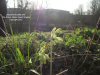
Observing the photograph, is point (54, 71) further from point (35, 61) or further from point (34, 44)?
point (34, 44)

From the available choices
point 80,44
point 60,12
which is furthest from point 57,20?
point 80,44

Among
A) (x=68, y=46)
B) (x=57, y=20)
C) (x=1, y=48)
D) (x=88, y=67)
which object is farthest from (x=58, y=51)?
(x=57, y=20)

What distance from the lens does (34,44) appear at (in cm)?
370

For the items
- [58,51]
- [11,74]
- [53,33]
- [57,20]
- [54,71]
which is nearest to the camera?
[53,33]

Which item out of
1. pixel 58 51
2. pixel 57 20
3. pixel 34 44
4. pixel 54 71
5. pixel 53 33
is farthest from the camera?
pixel 57 20

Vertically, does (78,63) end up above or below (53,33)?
below

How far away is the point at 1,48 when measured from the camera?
11.9 feet

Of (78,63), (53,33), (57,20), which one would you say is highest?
(53,33)

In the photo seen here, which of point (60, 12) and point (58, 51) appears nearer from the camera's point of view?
point (58, 51)

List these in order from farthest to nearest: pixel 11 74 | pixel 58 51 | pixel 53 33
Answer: pixel 58 51 < pixel 11 74 < pixel 53 33

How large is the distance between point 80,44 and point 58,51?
0.41m

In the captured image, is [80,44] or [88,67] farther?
[80,44]

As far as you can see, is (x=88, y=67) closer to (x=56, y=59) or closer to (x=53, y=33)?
(x=56, y=59)

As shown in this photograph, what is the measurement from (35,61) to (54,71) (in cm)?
31
